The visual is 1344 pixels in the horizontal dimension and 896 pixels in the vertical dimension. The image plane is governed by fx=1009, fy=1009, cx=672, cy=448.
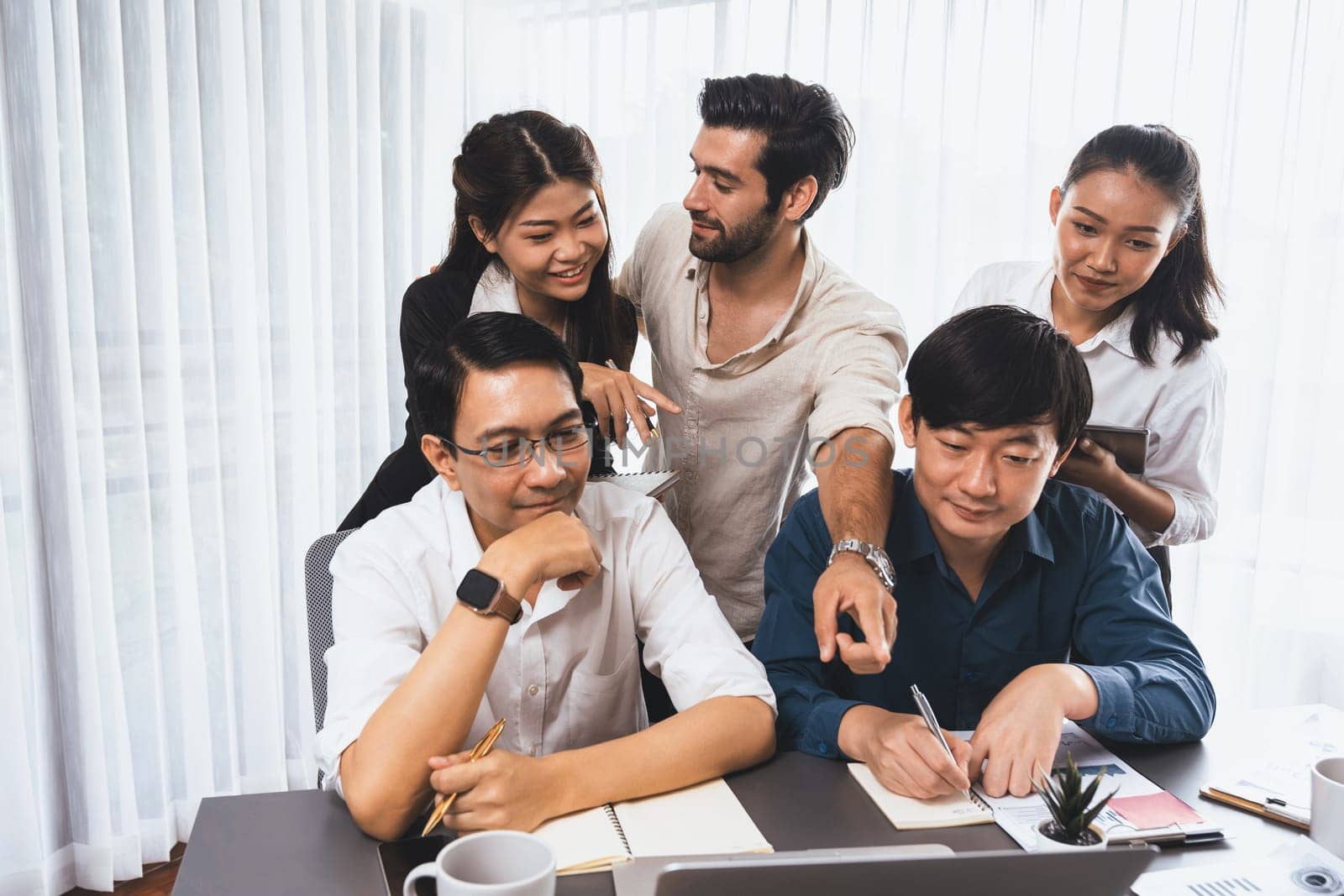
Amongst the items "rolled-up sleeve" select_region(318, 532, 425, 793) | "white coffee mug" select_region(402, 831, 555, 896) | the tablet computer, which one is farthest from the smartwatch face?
the tablet computer

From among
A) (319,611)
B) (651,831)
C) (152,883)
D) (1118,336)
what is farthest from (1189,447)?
(152,883)

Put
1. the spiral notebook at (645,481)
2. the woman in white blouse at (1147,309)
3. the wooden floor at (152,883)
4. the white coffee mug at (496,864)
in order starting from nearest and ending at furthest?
1. the white coffee mug at (496,864)
2. the spiral notebook at (645,481)
3. the woman in white blouse at (1147,309)
4. the wooden floor at (152,883)

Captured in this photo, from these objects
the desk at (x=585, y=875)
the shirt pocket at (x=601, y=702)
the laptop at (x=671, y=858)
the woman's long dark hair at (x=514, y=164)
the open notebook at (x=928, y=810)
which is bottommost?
the shirt pocket at (x=601, y=702)

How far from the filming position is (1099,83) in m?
3.20

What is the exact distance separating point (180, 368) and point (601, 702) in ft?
5.89

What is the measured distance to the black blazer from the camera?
6.52 ft

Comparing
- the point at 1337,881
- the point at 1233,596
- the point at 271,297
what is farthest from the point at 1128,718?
the point at 271,297

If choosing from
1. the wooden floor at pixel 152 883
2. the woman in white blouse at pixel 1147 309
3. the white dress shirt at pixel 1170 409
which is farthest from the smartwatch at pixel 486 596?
the wooden floor at pixel 152 883

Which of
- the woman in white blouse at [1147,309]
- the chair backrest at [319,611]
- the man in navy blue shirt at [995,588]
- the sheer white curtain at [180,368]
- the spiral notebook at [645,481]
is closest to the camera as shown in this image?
the man in navy blue shirt at [995,588]

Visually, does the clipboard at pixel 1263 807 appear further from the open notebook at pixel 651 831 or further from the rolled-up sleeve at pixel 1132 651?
the open notebook at pixel 651 831

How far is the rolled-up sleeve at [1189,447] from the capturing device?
2068 mm

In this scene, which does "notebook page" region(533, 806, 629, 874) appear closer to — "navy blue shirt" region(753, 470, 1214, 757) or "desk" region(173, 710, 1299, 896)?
"desk" region(173, 710, 1299, 896)

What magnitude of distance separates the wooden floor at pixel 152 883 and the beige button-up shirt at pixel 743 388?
169cm

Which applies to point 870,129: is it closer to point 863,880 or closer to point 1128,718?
point 1128,718
